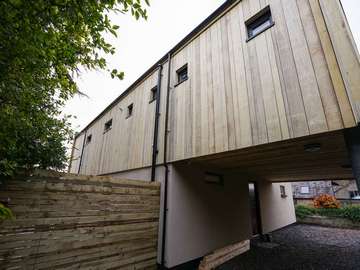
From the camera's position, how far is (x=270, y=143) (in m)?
3.13

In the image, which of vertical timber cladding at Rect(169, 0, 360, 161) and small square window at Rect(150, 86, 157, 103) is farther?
small square window at Rect(150, 86, 157, 103)

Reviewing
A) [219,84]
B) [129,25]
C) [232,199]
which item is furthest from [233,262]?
[129,25]

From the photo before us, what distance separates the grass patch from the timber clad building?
18.9ft

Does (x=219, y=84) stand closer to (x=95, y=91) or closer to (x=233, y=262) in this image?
(x=95, y=91)

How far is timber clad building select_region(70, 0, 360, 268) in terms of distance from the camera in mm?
2748

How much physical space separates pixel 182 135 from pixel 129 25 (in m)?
2.62

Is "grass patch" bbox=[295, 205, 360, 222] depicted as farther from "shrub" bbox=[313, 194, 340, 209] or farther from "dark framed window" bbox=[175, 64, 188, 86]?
"dark framed window" bbox=[175, 64, 188, 86]

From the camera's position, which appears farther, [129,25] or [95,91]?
[95,91]

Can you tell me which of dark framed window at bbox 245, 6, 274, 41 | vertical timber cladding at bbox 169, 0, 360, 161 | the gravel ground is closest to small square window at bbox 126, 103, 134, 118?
vertical timber cladding at bbox 169, 0, 360, 161

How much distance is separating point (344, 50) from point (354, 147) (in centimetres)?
137

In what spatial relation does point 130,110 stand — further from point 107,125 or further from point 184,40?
point 184,40

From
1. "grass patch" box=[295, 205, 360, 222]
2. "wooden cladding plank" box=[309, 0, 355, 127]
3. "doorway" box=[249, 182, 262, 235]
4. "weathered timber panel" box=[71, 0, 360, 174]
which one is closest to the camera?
"wooden cladding plank" box=[309, 0, 355, 127]

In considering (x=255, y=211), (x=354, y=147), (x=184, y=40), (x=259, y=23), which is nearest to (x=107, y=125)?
(x=184, y=40)

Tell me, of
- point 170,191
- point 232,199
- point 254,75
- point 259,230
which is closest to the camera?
point 254,75
